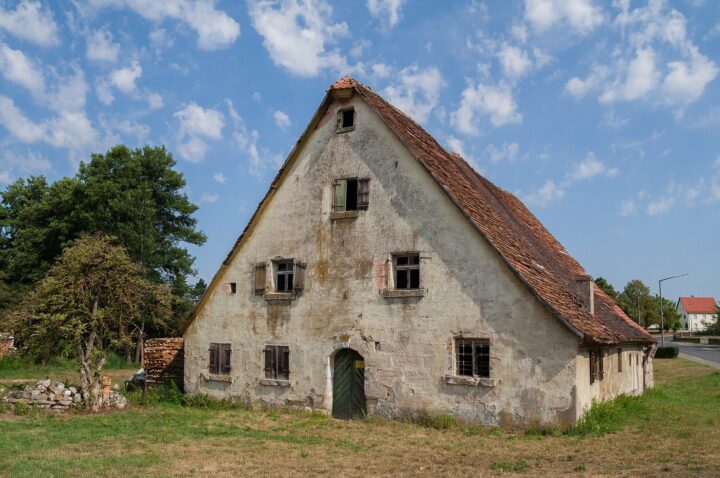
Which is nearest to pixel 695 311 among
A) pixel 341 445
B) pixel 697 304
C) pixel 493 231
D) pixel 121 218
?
pixel 697 304

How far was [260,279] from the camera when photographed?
18547 mm

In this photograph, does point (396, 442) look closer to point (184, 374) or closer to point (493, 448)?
point (493, 448)

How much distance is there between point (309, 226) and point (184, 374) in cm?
658

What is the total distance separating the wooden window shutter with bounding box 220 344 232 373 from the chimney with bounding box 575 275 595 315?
33.9ft

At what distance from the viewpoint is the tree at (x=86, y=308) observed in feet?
57.5

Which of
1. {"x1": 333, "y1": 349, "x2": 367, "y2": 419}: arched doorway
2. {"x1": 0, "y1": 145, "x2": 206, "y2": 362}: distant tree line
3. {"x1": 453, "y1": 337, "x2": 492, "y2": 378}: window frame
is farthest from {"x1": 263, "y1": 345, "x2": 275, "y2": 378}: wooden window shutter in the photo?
{"x1": 0, "y1": 145, "x2": 206, "y2": 362}: distant tree line

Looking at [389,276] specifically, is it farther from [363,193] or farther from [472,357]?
[472,357]

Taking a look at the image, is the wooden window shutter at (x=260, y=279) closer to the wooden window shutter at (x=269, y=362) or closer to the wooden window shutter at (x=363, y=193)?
the wooden window shutter at (x=269, y=362)

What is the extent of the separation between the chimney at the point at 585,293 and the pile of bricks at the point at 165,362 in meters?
12.6

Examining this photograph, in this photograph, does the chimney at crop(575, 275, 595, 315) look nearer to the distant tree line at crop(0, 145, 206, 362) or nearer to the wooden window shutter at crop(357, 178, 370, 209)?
the wooden window shutter at crop(357, 178, 370, 209)

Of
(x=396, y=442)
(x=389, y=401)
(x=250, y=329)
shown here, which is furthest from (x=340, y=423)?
(x=250, y=329)

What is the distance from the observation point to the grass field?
1065 cm

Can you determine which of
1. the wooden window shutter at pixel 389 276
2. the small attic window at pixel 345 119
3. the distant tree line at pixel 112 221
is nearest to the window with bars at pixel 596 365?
the wooden window shutter at pixel 389 276

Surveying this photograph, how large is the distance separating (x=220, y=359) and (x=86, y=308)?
4.15 metres
